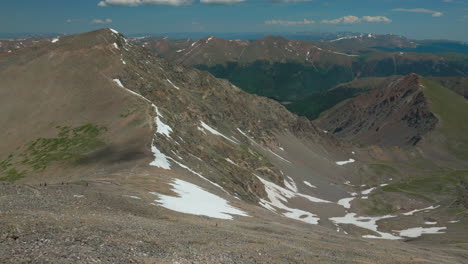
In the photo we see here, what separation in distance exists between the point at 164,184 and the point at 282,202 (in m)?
68.7

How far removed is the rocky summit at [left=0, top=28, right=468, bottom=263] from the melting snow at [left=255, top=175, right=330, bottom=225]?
0.76 meters

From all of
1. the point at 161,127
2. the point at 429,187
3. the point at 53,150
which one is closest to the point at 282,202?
the point at 161,127

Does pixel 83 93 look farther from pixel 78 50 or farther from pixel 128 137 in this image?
pixel 128 137

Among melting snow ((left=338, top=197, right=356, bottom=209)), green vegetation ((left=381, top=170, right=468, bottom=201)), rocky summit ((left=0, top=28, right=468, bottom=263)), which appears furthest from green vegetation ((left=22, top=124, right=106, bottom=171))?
green vegetation ((left=381, top=170, right=468, bottom=201))

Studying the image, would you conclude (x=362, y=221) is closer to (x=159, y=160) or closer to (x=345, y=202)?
(x=345, y=202)

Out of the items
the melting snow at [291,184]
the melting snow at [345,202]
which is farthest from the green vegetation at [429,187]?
the melting snow at [291,184]

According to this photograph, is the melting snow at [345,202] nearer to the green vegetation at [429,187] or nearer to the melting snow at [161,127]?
the green vegetation at [429,187]

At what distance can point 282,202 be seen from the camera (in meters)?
123

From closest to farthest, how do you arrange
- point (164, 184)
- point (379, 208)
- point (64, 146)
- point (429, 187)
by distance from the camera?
point (164, 184) → point (64, 146) → point (379, 208) → point (429, 187)

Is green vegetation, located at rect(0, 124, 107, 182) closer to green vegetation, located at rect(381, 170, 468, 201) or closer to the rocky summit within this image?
the rocky summit

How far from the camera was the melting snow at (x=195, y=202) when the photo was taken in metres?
50.6

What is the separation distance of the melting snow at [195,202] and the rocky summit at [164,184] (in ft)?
1.33

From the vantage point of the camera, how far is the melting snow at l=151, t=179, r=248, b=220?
1992 inches

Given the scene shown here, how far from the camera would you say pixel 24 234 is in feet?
80.0
